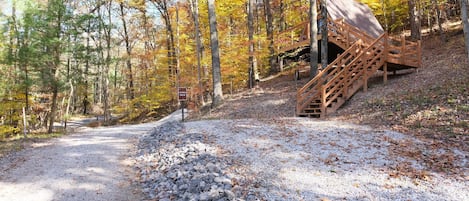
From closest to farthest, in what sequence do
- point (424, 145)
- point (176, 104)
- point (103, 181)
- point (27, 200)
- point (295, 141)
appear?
point (27, 200) → point (103, 181) → point (424, 145) → point (295, 141) → point (176, 104)

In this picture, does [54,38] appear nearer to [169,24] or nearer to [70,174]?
[70,174]

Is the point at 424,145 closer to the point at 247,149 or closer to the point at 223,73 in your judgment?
the point at 247,149

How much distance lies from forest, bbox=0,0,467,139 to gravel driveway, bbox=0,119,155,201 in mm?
4613

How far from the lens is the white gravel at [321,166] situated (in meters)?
4.26

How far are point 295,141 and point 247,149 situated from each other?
1307 mm

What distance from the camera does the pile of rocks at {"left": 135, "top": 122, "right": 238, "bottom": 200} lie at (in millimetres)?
4559

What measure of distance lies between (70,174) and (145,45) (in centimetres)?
2850

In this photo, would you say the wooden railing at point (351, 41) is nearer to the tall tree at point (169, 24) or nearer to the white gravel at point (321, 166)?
the white gravel at point (321, 166)

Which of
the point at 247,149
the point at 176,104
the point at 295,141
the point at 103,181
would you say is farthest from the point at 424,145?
the point at 176,104

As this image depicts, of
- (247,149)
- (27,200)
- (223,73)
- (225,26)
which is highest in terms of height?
(225,26)

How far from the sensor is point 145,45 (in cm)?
3309

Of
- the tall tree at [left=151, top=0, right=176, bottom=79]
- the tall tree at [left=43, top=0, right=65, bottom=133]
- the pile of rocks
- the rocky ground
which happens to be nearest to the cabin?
Result: the rocky ground

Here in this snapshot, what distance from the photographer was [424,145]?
21.1 feet

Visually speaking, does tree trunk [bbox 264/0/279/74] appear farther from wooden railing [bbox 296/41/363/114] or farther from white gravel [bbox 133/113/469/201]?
white gravel [bbox 133/113/469/201]
